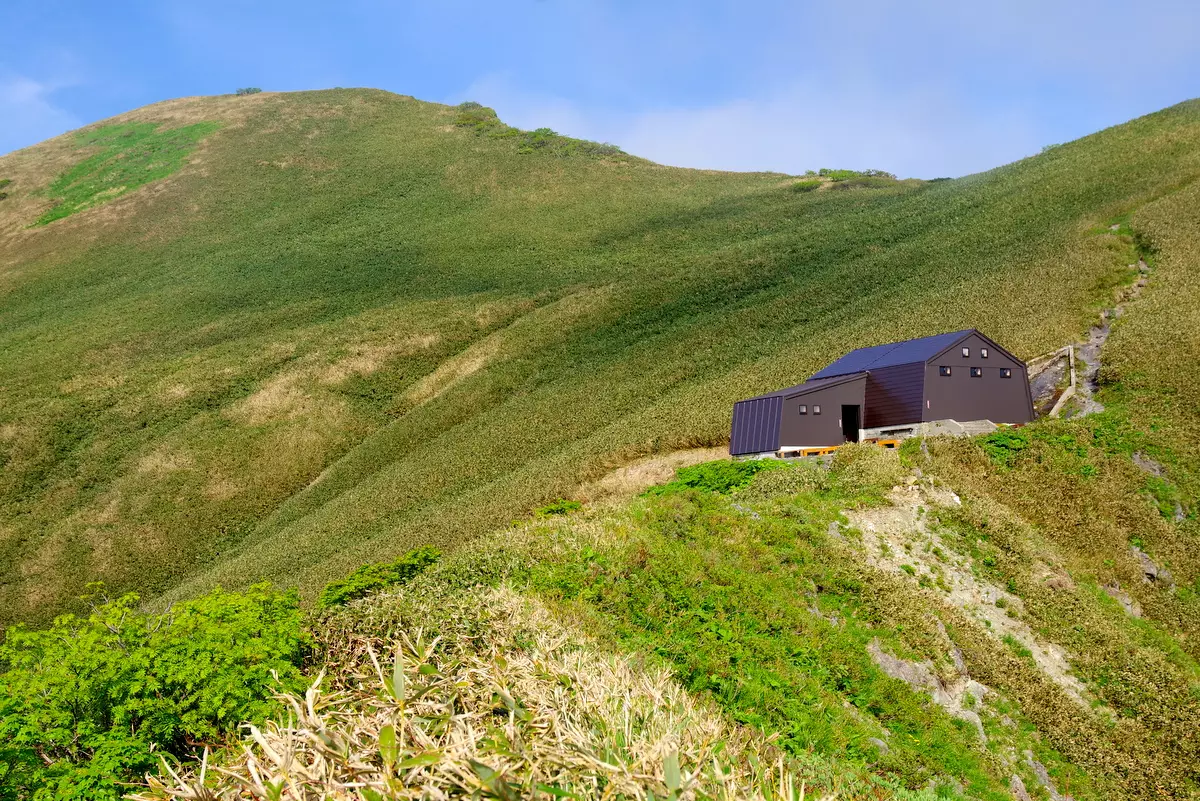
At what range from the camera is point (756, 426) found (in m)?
33.9

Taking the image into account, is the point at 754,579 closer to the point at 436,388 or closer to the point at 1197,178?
the point at 436,388

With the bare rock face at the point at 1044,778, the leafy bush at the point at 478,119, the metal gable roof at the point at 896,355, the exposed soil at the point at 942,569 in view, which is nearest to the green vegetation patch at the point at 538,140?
the leafy bush at the point at 478,119

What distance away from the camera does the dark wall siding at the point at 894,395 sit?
106 ft

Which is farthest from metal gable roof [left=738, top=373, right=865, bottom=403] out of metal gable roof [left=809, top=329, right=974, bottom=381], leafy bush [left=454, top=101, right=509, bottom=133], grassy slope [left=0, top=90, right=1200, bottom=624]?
leafy bush [left=454, top=101, right=509, bottom=133]

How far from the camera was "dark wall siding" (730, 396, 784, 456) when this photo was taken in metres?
32.8

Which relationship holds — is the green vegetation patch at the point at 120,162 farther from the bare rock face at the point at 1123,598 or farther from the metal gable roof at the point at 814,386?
the bare rock face at the point at 1123,598

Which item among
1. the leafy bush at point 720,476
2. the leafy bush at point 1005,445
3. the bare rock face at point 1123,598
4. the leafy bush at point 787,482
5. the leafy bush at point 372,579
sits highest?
the leafy bush at point 1005,445

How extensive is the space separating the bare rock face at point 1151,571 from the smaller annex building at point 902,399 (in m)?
10.1

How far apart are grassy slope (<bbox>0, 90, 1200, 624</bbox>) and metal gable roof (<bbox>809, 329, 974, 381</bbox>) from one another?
795 cm

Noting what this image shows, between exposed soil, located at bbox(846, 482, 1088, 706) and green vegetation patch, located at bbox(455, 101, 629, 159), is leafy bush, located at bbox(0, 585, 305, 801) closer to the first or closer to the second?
exposed soil, located at bbox(846, 482, 1088, 706)

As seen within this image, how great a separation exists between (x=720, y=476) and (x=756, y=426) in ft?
21.5

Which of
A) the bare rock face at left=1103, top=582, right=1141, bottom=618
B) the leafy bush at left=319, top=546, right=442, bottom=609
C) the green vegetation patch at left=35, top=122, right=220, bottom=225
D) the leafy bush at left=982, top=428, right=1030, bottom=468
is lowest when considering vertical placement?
the bare rock face at left=1103, top=582, right=1141, bottom=618

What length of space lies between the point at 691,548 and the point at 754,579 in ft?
6.56

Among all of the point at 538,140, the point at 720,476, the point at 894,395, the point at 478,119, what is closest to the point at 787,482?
the point at 720,476
